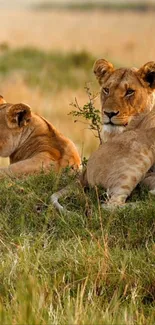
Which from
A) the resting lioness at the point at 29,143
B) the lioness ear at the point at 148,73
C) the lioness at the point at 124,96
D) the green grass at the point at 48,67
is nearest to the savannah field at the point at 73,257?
the resting lioness at the point at 29,143

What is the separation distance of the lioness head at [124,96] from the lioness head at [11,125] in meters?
0.72

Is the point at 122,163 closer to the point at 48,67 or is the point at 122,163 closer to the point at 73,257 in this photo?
the point at 73,257

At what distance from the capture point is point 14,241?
4828mm

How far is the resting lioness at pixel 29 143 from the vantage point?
239 inches

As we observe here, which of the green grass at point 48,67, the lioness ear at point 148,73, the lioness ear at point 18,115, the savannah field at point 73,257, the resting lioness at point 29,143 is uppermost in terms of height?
the lioness ear at point 148,73

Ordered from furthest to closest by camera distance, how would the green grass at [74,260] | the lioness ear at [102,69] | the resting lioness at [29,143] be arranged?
1. the resting lioness at [29,143]
2. the lioness ear at [102,69]
3. the green grass at [74,260]

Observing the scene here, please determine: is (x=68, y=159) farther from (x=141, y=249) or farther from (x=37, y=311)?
(x=37, y=311)

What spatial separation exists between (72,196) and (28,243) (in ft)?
2.52

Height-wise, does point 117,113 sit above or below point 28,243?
above

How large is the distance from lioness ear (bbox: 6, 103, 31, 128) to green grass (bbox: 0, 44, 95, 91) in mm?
9452

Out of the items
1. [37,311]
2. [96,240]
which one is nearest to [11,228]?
[96,240]

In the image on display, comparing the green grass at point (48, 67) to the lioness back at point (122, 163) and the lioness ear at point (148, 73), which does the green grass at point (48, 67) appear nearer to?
the lioness ear at point (148, 73)

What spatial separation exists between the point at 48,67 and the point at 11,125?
38.5 ft

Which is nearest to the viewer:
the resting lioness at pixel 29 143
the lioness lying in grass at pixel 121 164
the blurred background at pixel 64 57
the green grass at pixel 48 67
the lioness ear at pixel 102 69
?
the lioness lying in grass at pixel 121 164
